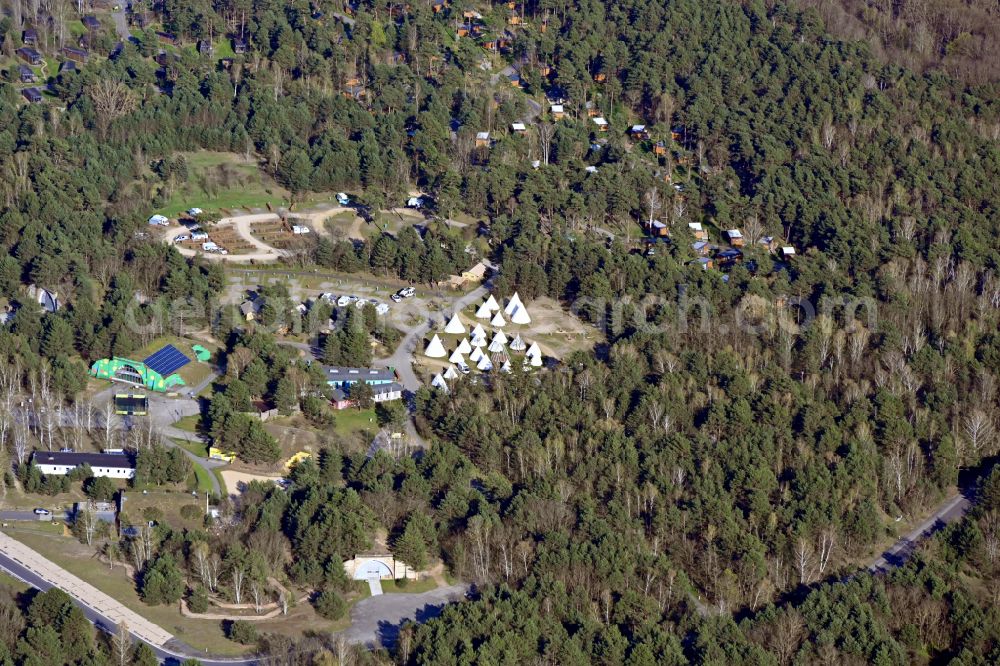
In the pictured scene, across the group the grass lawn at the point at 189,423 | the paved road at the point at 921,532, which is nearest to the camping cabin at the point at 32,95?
the grass lawn at the point at 189,423

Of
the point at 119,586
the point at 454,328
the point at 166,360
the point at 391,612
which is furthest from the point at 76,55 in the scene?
the point at 391,612

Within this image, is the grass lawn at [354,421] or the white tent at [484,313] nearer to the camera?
the grass lawn at [354,421]

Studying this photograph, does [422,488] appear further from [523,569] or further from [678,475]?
[678,475]

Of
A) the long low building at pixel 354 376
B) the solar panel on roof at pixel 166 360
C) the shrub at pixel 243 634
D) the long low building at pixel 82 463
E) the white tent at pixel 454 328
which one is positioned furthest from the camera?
the white tent at pixel 454 328

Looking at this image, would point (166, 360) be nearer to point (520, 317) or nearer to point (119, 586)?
point (119, 586)

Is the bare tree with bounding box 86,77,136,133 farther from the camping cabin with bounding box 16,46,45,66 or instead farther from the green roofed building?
the green roofed building

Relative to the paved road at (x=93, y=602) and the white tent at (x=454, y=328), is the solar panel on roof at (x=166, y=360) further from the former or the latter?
the paved road at (x=93, y=602)
